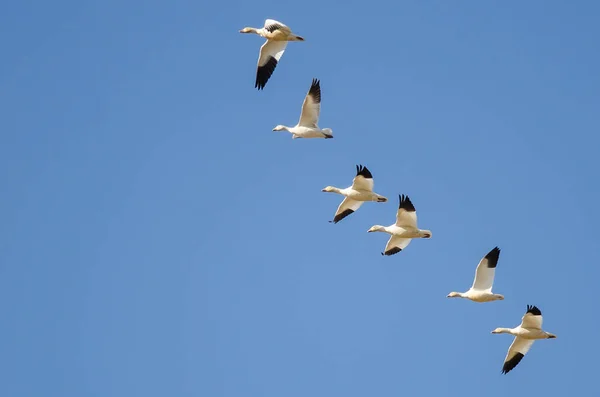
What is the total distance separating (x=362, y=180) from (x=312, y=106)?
7.06 feet

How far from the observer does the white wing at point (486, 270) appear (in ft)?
101

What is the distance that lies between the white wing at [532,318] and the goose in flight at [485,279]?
690mm

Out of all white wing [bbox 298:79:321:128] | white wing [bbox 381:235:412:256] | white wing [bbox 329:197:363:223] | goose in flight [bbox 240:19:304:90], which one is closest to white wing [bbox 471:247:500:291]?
white wing [bbox 381:235:412:256]

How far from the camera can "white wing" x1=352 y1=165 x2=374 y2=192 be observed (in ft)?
104

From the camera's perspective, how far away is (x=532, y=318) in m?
30.5

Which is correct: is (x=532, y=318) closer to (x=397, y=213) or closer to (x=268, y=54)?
(x=397, y=213)

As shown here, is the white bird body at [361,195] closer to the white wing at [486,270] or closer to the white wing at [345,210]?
the white wing at [345,210]

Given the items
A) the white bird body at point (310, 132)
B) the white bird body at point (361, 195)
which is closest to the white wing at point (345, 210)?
the white bird body at point (361, 195)

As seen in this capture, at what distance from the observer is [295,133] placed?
106 ft

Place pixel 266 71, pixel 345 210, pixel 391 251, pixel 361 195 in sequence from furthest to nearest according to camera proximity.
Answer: pixel 345 210
pixel 391 251
pixel 361 195
pixel 266 71

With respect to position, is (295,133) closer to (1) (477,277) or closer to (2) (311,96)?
(2) (311,96)

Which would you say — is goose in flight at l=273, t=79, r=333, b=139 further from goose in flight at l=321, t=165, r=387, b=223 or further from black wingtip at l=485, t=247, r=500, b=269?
black wingtip at l=485, t=247, r=500, b=269

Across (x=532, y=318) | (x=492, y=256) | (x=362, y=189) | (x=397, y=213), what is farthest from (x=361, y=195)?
(x=532, y=318)

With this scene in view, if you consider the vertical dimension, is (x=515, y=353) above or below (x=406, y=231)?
below
